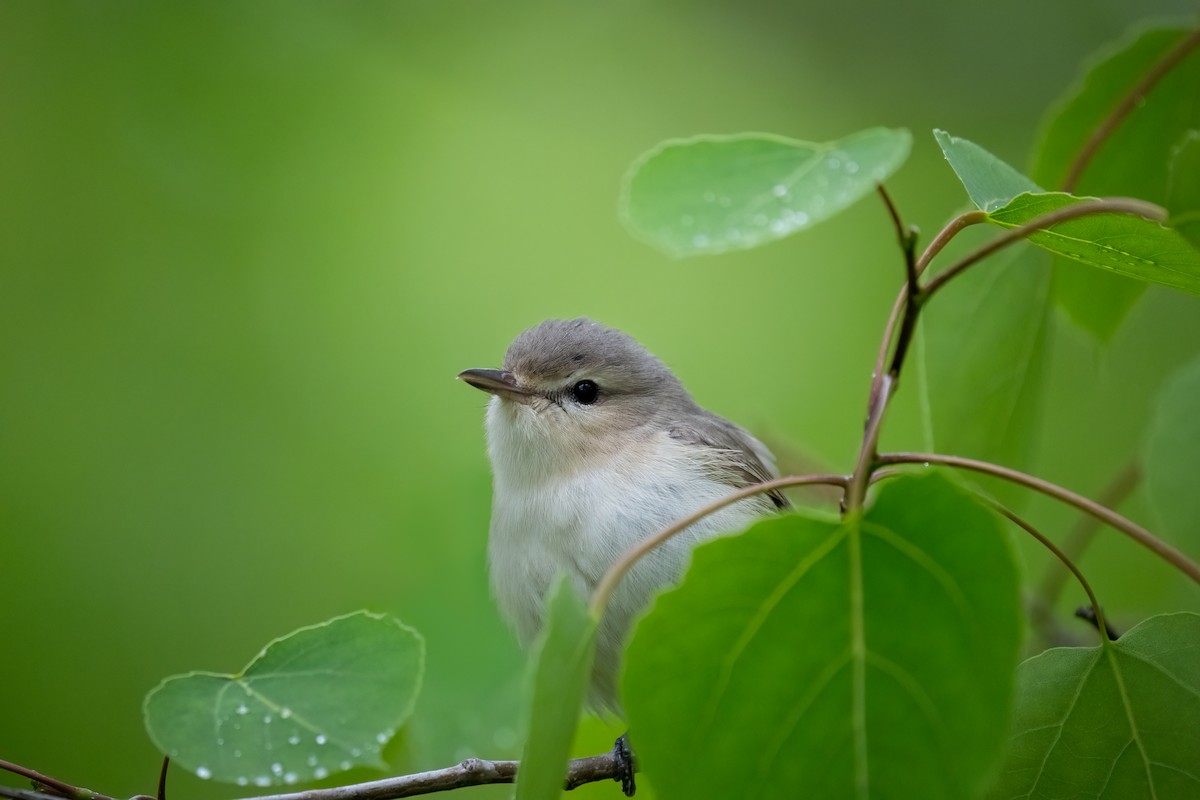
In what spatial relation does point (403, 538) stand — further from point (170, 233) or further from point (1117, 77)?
point (1117, 77)

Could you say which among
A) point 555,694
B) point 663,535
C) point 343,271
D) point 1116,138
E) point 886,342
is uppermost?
point 1116,138

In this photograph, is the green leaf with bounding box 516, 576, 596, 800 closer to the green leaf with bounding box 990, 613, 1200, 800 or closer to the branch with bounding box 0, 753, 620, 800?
the branch with bounding box 0, 753, 620, 800

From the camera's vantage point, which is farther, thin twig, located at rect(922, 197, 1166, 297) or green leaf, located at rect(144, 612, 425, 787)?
green leaf, located at rect(144, 612, 425, 787)

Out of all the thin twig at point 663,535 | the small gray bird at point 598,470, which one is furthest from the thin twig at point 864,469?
the small gray bird at point 598,470

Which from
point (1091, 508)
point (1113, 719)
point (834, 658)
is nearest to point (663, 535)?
point (834, 658)

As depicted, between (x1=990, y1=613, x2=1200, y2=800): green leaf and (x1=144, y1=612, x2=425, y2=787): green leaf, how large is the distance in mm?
903

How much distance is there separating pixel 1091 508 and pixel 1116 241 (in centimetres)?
37

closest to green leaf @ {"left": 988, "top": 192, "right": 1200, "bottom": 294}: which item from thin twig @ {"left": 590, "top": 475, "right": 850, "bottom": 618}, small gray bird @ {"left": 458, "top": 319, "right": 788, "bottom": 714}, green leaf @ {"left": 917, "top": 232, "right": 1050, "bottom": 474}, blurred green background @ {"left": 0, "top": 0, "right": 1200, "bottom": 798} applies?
thin twig @ {"left": 590, "top": 475, "right": 850, "bottom": 618}

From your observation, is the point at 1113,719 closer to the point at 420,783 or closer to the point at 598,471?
the point at 420,783

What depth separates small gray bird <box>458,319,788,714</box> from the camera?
225 centimetres

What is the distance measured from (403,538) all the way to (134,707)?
6.14 feet

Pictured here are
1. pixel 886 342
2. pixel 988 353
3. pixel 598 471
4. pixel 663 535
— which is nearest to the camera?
pixel 663 535

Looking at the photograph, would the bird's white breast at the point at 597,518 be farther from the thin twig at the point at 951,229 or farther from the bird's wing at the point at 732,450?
the thin twig at the point at 951,229

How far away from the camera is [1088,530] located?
8.80 ft
